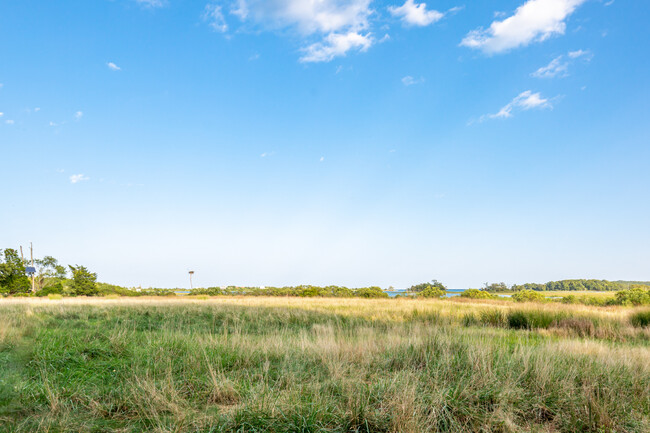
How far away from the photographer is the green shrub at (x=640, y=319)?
462 inches

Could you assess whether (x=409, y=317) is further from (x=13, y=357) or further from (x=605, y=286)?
(x=605, y=286)

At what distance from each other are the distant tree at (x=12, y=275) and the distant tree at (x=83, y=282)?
4568 millimetres

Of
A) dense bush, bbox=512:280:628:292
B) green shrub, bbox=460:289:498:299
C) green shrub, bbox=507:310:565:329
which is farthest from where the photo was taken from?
dense bush, bbox=512:280:628:292

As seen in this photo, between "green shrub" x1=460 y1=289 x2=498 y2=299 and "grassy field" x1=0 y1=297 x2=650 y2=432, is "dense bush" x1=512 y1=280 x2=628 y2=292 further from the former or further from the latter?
"grassy field" x1=0 y1=297 x2=650 y2=432

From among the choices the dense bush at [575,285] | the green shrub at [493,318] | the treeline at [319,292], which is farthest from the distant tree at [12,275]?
the dense bush at [575,285]

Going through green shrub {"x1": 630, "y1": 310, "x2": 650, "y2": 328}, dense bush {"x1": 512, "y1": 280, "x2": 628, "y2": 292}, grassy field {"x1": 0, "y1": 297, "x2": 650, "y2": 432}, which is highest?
grassy field {"x1": 0, "y1": 297, "x2": 650, "y2": 432}

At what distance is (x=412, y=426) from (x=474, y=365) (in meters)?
2.07

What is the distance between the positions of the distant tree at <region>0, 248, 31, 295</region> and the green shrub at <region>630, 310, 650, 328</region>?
53.4m

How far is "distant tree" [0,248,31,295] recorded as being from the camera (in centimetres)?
3834

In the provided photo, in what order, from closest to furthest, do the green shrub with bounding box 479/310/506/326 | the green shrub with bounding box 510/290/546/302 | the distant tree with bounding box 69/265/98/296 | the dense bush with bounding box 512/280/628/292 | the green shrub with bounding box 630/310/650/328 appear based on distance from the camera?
the green shrub with bounding box 630/310/650/328 < the green shrub with bounding box 479/310/506/326 < the green shrub with bounding box 510/290/546/302 < the distant tree with bounding box 69/265/98/296 < the dense bush with bounding box 512/280/628/292

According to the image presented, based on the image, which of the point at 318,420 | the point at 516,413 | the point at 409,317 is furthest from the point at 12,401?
the point at 409,317

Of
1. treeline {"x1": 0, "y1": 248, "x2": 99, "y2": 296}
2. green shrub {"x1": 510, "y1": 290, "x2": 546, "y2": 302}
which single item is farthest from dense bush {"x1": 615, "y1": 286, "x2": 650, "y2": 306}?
treeline {"x1": 0, "y1": 248, "x2": 99, "y2": 296}

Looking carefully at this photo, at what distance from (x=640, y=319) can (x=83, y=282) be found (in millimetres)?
53459

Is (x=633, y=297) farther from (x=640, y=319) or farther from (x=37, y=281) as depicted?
(x=37, y=281)
